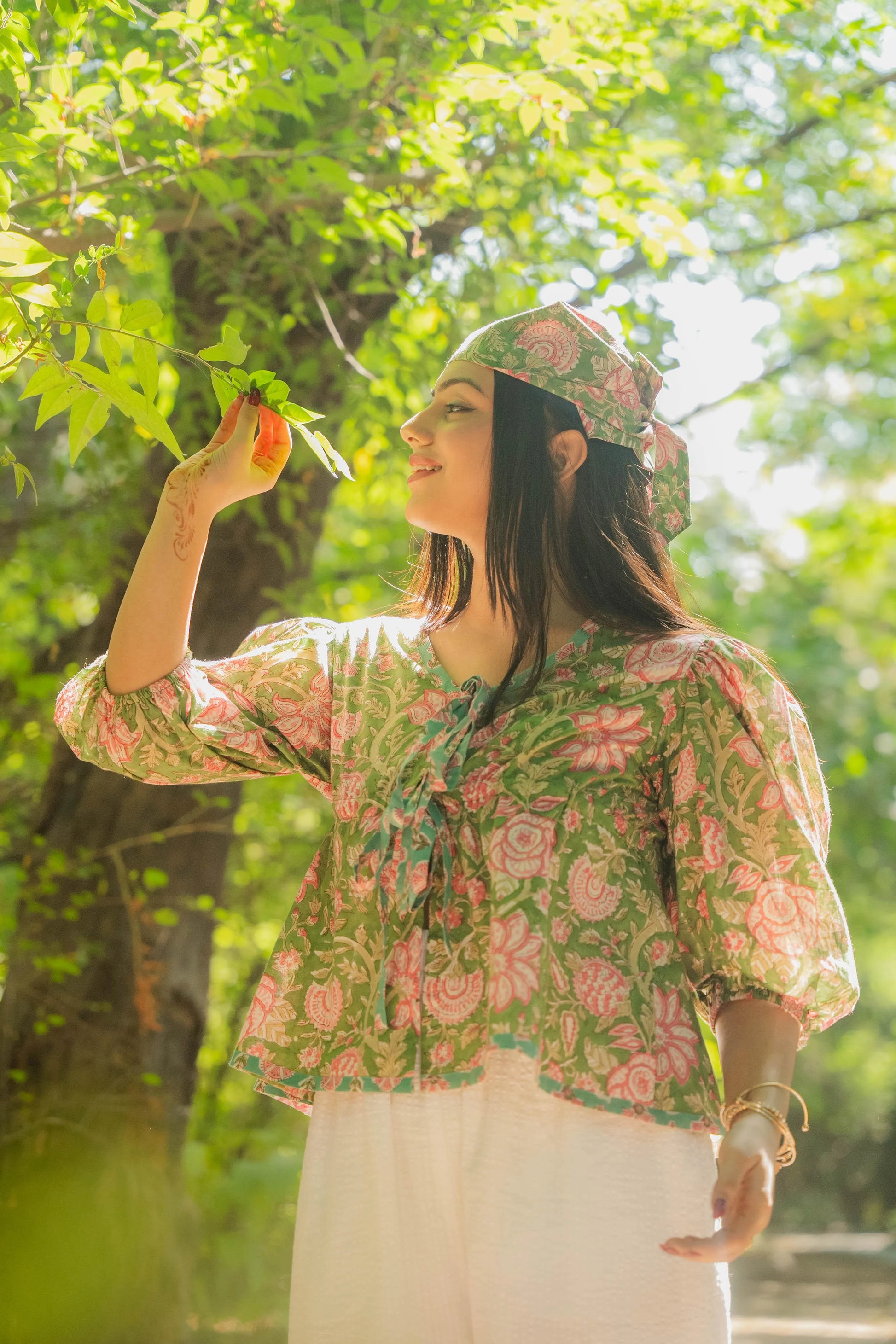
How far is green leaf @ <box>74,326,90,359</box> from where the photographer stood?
1100 mm

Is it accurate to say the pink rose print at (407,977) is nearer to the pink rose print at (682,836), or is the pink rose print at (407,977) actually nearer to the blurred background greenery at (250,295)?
the pink rose print at (682,836)

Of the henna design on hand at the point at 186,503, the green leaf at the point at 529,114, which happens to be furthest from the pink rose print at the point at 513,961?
the green leaf at the point at 529,114

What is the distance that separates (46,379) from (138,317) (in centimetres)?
10

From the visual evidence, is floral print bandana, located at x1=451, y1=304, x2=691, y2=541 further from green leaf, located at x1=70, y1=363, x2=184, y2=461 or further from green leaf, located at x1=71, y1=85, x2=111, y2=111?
green leaf, located at x1=71, y1=85, x2=111, y2=111

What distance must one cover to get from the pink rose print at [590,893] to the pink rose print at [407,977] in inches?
7.0

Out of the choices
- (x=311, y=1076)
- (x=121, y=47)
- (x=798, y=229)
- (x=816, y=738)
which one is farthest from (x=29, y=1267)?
(x=816, y=738)

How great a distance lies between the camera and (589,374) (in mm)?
1503

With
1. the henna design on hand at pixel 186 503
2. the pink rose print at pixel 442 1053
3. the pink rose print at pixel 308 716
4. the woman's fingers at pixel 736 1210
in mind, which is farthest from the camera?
the pink rose print at pixel 308 716

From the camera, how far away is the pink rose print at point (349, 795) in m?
1.41

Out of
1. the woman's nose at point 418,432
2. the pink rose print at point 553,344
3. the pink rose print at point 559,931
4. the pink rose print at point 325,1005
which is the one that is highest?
the pink rose print at point 553,344

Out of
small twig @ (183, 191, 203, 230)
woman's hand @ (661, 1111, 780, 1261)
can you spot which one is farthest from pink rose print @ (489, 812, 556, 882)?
small twig @ (183, 191, 203, 230)

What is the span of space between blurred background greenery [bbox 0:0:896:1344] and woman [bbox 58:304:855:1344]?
0.66 meters

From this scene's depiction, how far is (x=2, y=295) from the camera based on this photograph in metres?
1.13

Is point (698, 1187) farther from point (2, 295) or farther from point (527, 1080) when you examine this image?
point (2, 295)
